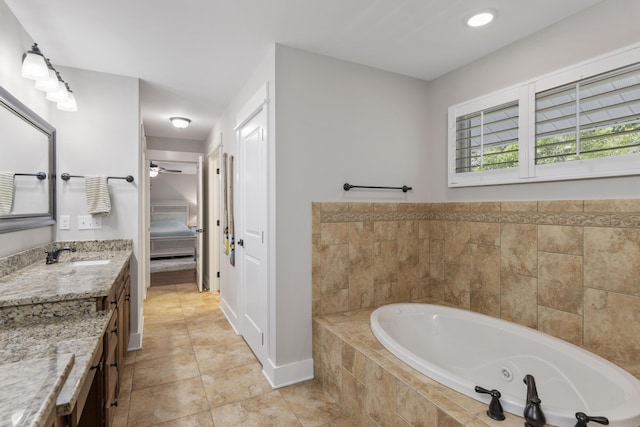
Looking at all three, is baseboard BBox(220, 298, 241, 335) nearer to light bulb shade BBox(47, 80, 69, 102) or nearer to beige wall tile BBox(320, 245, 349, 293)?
beige wall tile BBox(320, 245, 349, 293)

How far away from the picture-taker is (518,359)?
1.99 meters

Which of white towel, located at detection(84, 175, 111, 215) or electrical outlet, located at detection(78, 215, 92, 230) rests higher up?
white towel, located at detection(84, 175, 111, 215)

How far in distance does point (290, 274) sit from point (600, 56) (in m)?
2.33

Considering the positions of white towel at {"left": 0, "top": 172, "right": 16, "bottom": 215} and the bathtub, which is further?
white towel at {"left": 0, "top": 172, "right": 16, "bottom": 215}

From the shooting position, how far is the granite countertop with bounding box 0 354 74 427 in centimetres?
62

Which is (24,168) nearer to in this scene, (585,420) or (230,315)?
(230,315)

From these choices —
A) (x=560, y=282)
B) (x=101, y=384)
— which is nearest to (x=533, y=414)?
(x=560, y=282)

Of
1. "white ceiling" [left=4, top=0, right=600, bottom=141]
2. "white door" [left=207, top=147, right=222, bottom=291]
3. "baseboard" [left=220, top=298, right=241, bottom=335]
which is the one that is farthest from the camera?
"white door" [left=207, top=147, right=222, bottom=291]

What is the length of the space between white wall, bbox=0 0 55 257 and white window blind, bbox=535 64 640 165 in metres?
3.29

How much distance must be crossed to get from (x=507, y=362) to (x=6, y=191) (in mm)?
3164

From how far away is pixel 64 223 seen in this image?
2625 mm

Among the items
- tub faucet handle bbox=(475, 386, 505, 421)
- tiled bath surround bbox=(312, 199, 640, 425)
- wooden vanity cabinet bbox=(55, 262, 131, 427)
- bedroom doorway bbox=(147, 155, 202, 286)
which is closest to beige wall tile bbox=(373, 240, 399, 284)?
tiled bath surround bbox=(312, 199, 640, 425)

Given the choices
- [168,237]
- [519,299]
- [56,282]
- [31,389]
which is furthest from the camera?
[168,237]

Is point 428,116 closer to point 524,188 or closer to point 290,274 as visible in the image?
point 524,188
